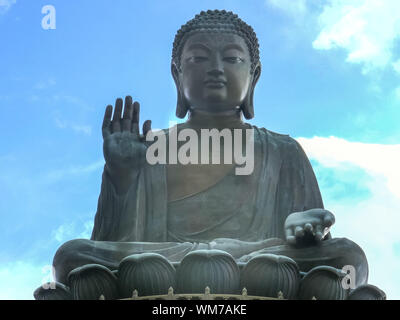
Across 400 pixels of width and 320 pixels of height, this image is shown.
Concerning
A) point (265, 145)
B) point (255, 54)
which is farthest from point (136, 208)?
point (255, 54)

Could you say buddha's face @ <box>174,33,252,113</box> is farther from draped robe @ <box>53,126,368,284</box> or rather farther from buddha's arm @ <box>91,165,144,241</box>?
buddha's arm @ <box>91,165,144,241</box>

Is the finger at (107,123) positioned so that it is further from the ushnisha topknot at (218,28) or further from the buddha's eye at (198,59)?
the ushnisha topknot at (218,28)

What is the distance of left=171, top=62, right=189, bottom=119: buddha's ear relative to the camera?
1091 cm

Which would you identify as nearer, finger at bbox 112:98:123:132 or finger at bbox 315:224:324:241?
finger at bbox 315:224:324:241

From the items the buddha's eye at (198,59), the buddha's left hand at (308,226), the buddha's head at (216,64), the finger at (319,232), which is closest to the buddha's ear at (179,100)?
the buddha's head at (216,64)

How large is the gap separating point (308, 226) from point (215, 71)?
2.32 m

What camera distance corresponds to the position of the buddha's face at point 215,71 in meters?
10.4

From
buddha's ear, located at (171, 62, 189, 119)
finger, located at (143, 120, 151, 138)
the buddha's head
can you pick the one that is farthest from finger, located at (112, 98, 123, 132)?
buddha's ear, located at (171, 62, 189, 119)

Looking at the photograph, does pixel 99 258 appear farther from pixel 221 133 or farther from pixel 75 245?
pixel 221 133

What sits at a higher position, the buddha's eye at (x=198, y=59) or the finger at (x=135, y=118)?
the buddha's eye at (x=198, y=59)

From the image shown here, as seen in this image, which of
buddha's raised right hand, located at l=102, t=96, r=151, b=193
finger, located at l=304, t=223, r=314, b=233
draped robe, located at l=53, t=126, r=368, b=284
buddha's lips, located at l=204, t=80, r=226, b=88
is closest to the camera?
finger, located at l=304, t=223, r=314, b=233

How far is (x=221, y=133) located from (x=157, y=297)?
8.94 feet

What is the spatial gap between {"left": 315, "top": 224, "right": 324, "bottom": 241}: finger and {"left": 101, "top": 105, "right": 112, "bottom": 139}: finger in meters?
2.39

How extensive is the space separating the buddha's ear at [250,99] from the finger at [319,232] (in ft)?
7.59
